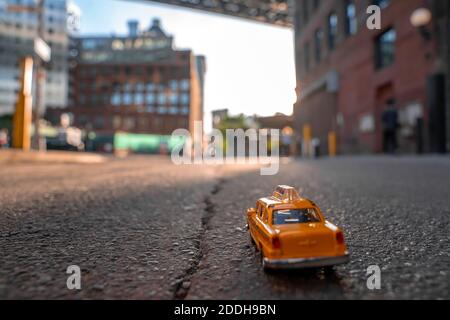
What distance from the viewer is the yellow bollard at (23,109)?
12227 mm

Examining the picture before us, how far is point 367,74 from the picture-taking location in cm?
1725

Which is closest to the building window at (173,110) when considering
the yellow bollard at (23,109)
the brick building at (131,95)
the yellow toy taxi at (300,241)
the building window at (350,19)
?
the brick building at (131,95)

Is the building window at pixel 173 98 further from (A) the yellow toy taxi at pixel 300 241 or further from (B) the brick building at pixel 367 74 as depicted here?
(A) the yellow toy taxi at pixel 300 241

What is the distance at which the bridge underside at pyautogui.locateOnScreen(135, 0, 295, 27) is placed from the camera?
3312cm

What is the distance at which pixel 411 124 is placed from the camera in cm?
1315

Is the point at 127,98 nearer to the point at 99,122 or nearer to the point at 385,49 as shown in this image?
the point at 99,122

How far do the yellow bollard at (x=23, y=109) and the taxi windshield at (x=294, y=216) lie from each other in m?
14.1

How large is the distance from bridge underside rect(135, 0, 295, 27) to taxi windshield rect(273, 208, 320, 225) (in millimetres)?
34691

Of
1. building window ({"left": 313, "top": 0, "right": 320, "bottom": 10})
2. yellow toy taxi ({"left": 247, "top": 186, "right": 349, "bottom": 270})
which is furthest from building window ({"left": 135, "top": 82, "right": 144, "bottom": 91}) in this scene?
yellow toy taxi ({"left": 247, "top": 186, "right": 349, "bottom": 270})

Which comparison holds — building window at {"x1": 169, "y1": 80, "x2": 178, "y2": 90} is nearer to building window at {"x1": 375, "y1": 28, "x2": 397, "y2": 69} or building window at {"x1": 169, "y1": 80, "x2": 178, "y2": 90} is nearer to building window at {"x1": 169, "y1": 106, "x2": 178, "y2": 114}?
building window at {"x1": 169, "y1": 106, "x2": 178, "y2": 114}

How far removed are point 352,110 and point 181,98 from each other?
40616 millimetres
